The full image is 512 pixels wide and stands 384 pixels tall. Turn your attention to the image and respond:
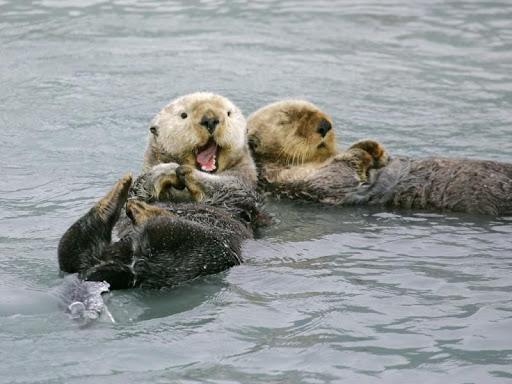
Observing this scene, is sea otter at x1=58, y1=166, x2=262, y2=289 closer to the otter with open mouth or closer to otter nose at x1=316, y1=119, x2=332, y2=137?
the otter with open mouth

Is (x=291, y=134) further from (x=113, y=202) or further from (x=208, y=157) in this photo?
(x=113, y=202)

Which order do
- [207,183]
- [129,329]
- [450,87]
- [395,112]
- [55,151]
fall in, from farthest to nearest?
[450,87] < [395,112] < [55,151] < [207,183] < [129,329]

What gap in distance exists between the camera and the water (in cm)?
426

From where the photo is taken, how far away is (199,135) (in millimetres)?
6207

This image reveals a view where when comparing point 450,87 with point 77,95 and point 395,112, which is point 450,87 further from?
point 77,95

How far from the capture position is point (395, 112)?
28.0ft

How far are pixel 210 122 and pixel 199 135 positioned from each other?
4.6 inches

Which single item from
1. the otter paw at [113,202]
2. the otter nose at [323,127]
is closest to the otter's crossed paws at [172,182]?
the otter paw at [113,202]

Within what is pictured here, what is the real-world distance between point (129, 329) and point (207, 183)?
5.11 feet

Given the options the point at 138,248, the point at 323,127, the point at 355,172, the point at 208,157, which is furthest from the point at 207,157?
the point at 138,248

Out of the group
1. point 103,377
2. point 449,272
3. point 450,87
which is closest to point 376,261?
point 449,272

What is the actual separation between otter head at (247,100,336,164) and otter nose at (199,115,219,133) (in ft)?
2.83

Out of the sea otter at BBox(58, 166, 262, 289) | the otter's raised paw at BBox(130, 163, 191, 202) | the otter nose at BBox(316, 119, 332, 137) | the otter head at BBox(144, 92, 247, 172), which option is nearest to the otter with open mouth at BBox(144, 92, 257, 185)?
the otter head at BBox(144, 92, 247, 172)

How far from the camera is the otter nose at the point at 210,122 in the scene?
20.2ft
